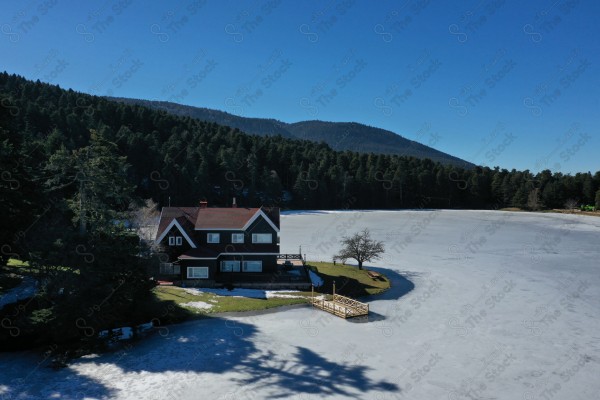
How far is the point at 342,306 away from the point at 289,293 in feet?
19.1

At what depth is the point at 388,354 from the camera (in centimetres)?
2141

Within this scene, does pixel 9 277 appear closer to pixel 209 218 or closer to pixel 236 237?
pixel 209 218

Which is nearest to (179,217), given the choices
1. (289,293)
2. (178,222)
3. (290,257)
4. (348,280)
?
(178,222)

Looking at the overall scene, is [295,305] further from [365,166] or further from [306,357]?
[365,166]

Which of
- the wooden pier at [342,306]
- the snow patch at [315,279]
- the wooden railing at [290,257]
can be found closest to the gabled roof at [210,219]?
the snow patch at [315,279]

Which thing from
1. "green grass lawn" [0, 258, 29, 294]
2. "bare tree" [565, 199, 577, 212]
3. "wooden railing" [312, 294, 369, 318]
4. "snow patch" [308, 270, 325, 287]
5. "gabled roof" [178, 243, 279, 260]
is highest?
"bare tree" [565, 199, 577, 212]

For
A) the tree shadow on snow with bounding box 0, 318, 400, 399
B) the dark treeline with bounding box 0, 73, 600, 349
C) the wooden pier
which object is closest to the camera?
the tree shadow on snow with bounding box 0, 318, 400, 399

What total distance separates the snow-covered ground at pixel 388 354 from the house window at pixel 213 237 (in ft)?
38.9

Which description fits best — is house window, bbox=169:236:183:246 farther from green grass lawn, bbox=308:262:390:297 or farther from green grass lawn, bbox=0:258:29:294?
green grass lawn, bbox=308:262:390:297

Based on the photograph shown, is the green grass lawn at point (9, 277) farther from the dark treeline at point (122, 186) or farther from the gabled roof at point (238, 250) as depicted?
the gabled roof at point (238, 250)

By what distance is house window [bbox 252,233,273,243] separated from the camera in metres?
37.1

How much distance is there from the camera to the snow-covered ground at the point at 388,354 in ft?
57.9

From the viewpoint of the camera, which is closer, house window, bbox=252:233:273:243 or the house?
the house

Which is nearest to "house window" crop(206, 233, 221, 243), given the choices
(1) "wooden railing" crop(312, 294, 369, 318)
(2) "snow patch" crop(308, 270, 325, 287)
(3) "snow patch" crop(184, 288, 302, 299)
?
(3) "snow patch" crop(184, 288, 302, 299)
